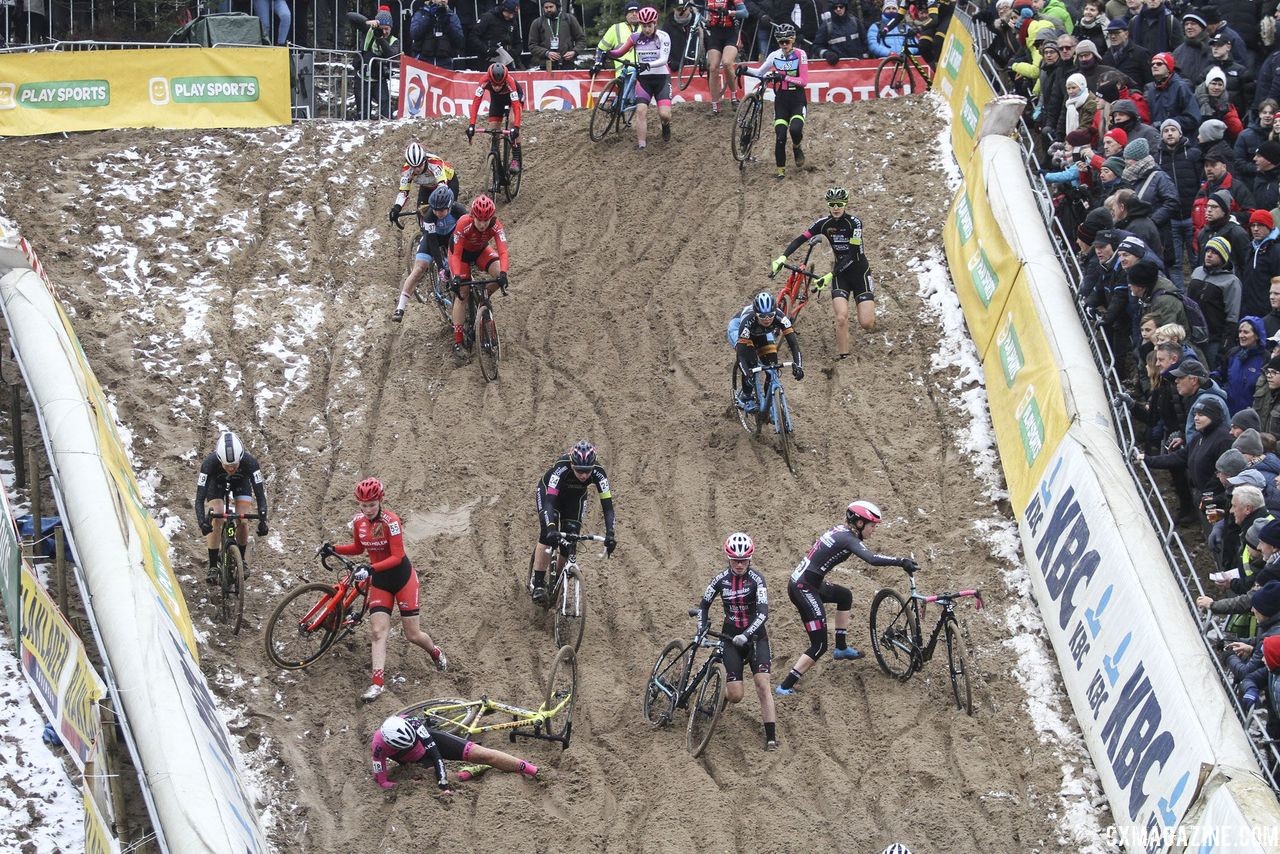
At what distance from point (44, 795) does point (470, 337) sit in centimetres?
866

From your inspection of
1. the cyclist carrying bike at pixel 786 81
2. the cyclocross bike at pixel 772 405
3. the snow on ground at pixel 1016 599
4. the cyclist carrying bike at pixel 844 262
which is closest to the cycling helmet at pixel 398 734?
the snow on ground at pixel 1016 599

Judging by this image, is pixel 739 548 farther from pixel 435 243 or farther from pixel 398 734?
pixel 435 243

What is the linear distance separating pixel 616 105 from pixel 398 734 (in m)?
13.3

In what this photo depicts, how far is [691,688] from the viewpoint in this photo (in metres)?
14.0

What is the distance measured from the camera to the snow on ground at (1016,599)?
13312mm

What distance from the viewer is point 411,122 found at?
82.1 feet

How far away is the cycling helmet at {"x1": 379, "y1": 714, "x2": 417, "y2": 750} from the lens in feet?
43.1

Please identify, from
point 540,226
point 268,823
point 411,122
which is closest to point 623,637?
point 268,823

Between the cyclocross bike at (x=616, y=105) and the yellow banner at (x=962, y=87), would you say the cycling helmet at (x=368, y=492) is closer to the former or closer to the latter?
the yellow banner at (x=962, y=87)

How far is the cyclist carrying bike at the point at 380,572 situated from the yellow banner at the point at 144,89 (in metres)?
12.1

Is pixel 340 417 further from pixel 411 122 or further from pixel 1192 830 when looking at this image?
pixel 1192 830

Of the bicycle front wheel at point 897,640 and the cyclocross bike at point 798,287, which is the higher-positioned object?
the cyclocross bike at point 798,287

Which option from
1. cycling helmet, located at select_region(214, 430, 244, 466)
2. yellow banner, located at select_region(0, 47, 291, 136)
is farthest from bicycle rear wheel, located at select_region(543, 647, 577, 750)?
yellow banner, located at select_region(0, 47, 291, 136)

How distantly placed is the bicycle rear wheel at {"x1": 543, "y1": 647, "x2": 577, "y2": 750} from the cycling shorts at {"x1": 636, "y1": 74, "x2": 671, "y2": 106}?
1138 centimetres
